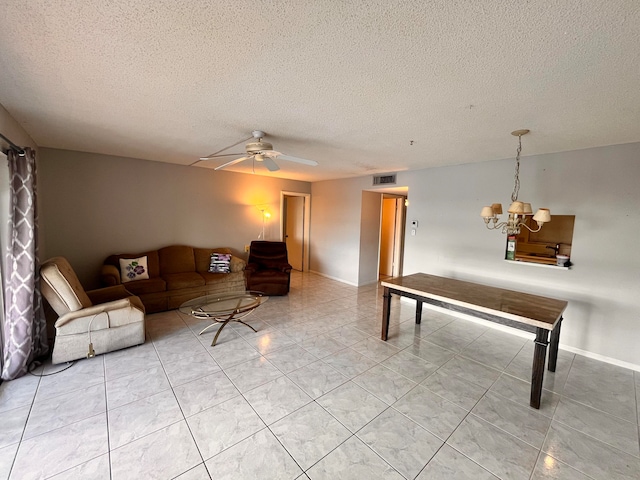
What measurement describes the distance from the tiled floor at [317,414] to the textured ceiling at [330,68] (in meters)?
2.39

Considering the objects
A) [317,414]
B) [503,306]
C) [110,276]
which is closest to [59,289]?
[110,276]

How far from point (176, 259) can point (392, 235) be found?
4769 mm

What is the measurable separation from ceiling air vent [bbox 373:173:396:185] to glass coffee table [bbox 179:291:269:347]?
3.21 m

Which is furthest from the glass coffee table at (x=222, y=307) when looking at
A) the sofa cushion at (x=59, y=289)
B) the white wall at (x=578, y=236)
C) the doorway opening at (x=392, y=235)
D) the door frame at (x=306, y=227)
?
the doorway opening at (x=392, y=235)

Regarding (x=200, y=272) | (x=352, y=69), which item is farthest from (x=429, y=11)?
(x=200, y=272)

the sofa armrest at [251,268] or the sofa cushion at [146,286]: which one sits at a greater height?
the sofa armrest at [251,268]

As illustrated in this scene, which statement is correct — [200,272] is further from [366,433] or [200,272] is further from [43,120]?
[366,433]

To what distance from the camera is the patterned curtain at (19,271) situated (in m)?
2.31

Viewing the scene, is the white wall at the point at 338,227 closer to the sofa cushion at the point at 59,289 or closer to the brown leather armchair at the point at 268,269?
the brown leather armchair at the point at 268,269

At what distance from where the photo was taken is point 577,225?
3.17 meters

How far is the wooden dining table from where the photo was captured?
2.16 m

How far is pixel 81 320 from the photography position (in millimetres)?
2631

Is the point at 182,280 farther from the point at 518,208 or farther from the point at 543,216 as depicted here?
the point at 543,216

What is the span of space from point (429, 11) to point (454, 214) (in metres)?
3.57
